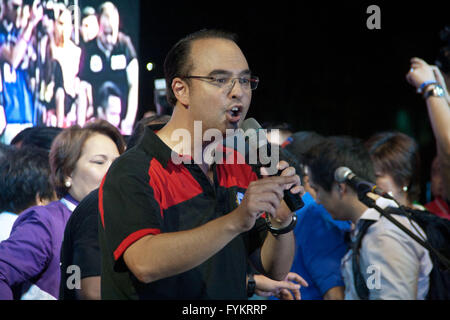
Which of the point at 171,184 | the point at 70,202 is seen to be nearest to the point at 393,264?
the point at 171,184

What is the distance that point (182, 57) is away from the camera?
178 centimetres

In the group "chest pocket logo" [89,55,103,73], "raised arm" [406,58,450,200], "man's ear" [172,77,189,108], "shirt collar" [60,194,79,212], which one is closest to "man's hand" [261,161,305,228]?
"man's ear" [172,77,189,108]

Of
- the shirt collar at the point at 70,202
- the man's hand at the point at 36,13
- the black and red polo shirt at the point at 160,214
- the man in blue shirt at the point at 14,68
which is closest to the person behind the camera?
the black and red polo shirt at the point at 160,214

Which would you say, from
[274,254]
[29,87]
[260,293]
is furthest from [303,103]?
[274,254]

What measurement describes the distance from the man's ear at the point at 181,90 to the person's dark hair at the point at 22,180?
144 cm

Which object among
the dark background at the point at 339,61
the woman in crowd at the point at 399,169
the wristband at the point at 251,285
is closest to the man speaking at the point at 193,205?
the wristband at the point at 251,285

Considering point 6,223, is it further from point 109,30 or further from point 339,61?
point 339,61

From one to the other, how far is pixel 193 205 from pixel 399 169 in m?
2.10

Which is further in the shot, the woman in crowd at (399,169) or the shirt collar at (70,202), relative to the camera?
the woman in crowd at (399,169)

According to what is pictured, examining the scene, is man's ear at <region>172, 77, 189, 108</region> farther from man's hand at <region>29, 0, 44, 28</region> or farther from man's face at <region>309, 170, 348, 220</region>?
man's hand at <region>29, 0, 44, 28</region>

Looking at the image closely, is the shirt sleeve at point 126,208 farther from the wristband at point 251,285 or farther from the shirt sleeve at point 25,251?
the shirt sleeve at point 25,251

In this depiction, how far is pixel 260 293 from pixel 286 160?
3.14 ft

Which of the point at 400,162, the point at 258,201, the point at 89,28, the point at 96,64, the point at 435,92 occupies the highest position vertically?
the point at 89,28

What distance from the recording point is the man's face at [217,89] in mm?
1686
